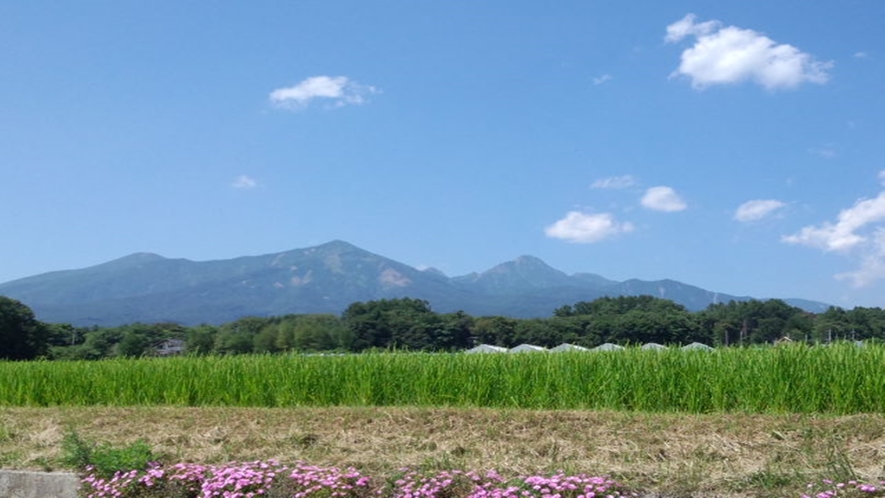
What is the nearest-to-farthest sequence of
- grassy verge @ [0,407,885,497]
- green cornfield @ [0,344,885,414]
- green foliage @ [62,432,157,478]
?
grassy verge @ [0,407,885,497], green foliage @ [62,432,157,478], green cornfield @ [0,344,885,414]

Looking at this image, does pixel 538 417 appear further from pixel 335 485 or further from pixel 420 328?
pixel 420 328

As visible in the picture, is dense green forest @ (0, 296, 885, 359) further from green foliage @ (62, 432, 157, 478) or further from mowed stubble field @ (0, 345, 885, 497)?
green foliage @ (62, 432, 157, 478)

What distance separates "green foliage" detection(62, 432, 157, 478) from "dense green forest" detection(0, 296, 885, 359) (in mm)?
51980

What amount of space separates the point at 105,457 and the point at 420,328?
226 feet

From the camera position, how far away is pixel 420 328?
253ft

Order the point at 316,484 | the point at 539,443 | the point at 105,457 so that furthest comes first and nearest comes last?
the point at 105,457 < the point at 539,443 < the point at 316,484

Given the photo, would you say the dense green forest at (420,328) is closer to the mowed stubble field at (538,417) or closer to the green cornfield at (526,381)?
the green cornfield at (526,381)

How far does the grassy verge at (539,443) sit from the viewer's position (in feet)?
23.1

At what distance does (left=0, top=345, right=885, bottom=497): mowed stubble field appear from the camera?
7.42 m

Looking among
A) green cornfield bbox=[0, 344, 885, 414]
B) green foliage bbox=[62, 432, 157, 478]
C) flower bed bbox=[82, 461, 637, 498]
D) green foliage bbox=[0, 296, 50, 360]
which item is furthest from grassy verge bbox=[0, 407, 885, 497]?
green foliage bbox=[0, 296, 50, 360]

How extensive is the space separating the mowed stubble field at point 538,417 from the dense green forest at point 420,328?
155 ft

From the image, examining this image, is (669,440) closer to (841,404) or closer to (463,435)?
(463,435)

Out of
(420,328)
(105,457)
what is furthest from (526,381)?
(420,328)

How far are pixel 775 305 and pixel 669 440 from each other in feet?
272
